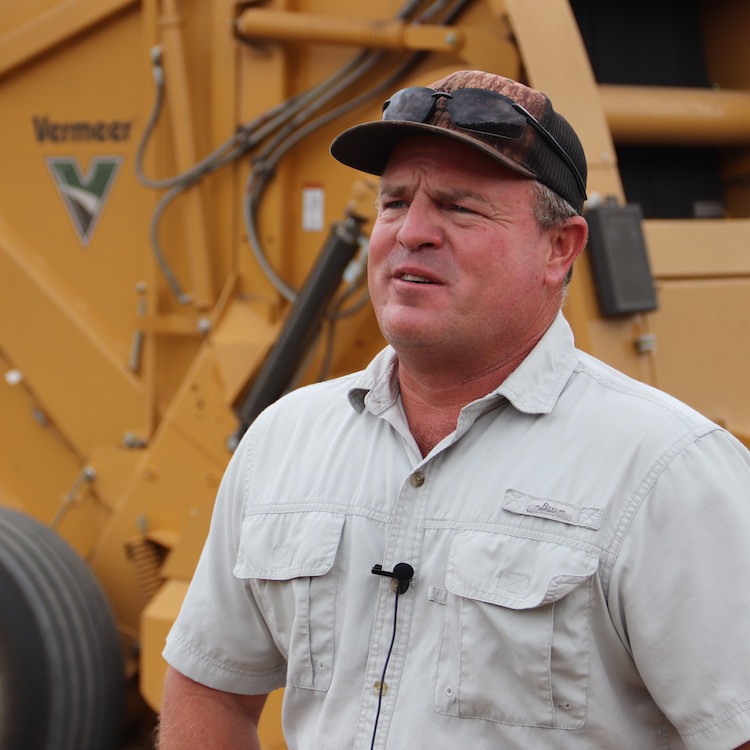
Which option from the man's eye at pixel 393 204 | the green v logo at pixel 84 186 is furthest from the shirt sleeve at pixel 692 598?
the green v logo at pixel 84 186

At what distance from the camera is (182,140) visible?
11.8ft

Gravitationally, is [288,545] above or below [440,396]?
below

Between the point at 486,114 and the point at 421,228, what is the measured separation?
181 mm

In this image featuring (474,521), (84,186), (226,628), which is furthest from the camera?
(84,186)

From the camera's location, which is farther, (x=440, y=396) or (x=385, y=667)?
(x=440, y=396)

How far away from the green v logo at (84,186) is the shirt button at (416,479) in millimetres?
2813

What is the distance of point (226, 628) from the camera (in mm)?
1576

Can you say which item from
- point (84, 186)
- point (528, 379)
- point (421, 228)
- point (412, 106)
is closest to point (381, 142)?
point (412, 106)

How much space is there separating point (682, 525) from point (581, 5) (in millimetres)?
2657

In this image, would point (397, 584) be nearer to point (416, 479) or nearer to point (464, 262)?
point (416, 479)

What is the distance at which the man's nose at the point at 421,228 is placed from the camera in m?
1.43

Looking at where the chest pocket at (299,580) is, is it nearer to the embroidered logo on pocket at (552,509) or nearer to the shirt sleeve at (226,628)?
the shirt sleeve at (226,628)

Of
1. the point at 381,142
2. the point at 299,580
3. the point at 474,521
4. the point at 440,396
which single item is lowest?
the point at 299,580

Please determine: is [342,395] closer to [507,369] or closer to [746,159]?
[507,369]
